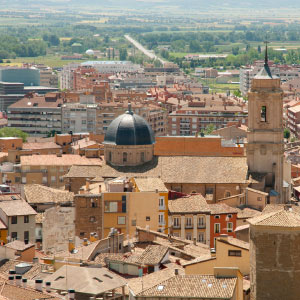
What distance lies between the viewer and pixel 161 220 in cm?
6169

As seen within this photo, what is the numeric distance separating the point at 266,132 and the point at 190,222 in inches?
524

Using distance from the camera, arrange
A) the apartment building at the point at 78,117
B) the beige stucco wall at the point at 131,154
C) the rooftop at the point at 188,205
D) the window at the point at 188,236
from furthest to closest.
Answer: the apartment building at the point at 78,117, the beige stucco wall at the point at 131,154, the rooftop at the point at 188,205, the window at the point at 188,236

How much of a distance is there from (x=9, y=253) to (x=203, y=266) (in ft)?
22.7

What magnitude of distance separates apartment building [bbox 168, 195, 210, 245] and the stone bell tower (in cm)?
1104

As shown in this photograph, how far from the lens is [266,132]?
75.4 m

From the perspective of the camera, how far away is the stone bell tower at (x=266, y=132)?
2943 inches

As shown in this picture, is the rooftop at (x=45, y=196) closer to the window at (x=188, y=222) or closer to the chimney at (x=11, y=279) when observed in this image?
the window at (x=188, y=222)

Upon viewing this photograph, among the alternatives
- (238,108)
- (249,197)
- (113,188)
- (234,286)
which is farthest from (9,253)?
(238,108)

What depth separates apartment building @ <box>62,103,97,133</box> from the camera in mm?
136625

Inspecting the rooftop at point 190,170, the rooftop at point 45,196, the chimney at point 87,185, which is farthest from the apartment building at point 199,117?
the rooftop at point 45,196

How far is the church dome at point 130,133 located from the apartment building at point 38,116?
64716 millimetres

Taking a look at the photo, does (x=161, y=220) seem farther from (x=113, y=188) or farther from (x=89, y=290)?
(x=89, y=290)

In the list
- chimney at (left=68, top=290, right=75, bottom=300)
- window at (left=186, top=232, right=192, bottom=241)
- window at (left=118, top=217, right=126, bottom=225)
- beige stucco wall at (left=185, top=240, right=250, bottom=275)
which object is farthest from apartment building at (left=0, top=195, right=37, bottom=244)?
chimney at (left=68, top=290, right=75, bottom=300)

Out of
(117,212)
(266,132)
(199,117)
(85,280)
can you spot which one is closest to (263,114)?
(266,132)
